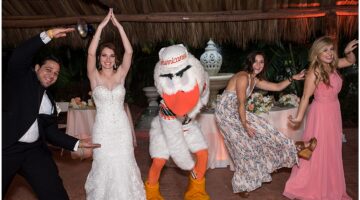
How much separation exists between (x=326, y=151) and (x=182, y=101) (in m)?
1.58

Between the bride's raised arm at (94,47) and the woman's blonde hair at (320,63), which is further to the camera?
the woman's blonde hair at (320,63)

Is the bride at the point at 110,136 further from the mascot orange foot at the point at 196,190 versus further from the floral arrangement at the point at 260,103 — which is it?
the floral arrangement at the point at 260,103

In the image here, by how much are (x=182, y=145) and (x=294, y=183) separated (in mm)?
1295

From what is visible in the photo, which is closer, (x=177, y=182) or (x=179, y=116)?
(x=179, y=116)

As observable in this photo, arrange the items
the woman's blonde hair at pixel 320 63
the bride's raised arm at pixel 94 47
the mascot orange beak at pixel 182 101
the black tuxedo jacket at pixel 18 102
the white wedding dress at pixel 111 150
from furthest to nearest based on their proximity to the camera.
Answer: the woman's blonde hair at pixel 320 63 < the mascot orange beak at pixel 182 101 < the white wedding dress at pixel 111 150 < the bride's raised arm at pixel 94 47 < the black tuxedo jacket at pixel 18 102

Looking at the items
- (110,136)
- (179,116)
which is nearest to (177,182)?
(179,116)

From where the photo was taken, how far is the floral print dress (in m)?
4.79

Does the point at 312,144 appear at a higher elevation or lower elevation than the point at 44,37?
lower

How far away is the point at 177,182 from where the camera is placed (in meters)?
5.36

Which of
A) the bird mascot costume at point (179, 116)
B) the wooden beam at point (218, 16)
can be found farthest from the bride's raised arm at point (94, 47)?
the wooden beam at point (218, 16)

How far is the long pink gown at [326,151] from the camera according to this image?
4.38 metres

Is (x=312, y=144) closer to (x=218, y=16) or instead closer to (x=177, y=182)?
(x=177, y=182)

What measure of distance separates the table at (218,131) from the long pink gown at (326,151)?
52.9 inches

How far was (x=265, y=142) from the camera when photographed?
189 inches
